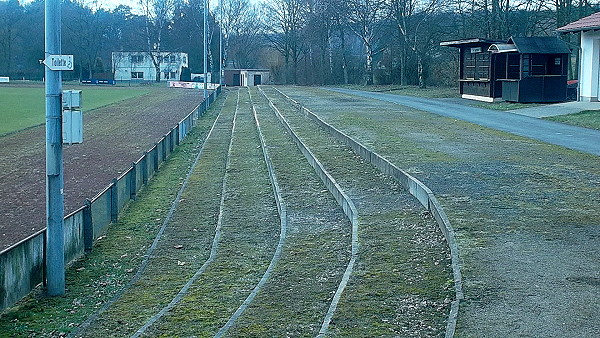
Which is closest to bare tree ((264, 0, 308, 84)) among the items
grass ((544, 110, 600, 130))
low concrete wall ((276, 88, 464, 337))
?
grass ((544, 110, 600, 130))

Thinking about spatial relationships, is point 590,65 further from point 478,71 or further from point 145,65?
point 145,65

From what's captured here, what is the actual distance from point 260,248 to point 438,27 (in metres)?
60.4

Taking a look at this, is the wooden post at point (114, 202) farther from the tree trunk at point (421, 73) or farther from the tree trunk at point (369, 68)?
the tree trunk at point (369, 68)

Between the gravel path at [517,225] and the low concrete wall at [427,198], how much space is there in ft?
0.32

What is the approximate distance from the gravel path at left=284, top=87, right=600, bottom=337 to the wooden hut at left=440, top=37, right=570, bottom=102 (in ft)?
57.1

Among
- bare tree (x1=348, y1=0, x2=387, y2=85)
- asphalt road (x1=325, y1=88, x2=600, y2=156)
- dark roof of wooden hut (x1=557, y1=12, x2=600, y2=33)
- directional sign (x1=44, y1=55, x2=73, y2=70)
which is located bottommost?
asphalt road (x1=325, y1=88, x2=600, y2=156)

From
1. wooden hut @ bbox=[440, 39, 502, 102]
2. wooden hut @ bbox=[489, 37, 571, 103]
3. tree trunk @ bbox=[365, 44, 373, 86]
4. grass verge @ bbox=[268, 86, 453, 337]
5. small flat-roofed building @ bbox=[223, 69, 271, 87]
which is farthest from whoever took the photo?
small flat-roofed building @ bbox=[223, 69, 271, 87]

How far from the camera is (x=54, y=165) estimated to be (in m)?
11.1

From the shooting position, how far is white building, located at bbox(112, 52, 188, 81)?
124m

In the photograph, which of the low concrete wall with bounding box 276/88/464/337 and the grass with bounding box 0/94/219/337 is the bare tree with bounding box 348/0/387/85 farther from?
the grass with bounding box 0/94/219/337

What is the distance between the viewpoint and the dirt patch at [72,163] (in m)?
16.0

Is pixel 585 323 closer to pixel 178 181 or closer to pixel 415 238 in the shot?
pixel 415 238

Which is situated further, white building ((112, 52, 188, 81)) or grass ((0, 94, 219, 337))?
white building ((112, 52, 188, 81))

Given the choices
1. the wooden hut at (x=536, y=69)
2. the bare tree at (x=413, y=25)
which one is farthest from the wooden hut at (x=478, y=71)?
the bare tree at (x=413, y=25)
